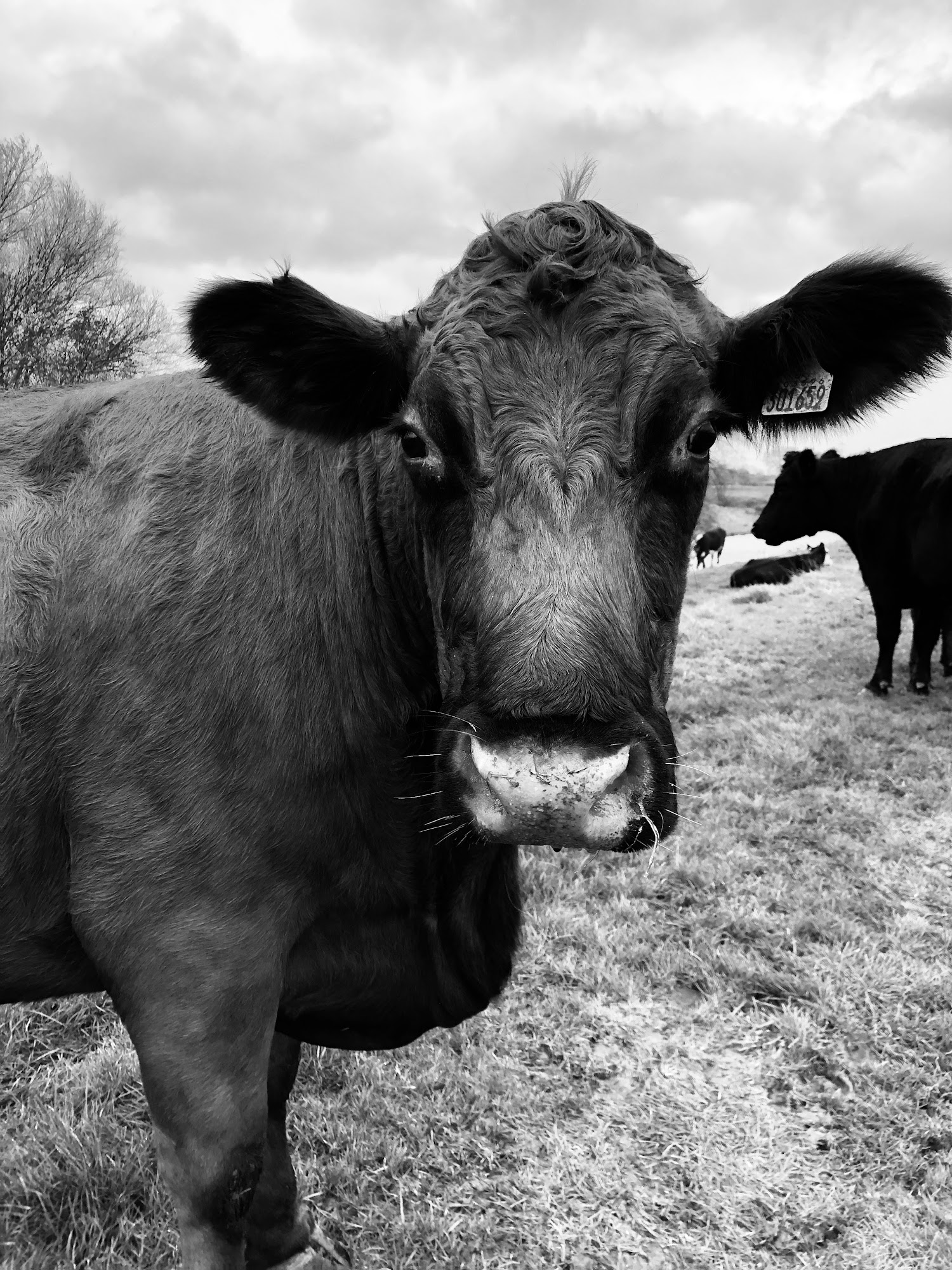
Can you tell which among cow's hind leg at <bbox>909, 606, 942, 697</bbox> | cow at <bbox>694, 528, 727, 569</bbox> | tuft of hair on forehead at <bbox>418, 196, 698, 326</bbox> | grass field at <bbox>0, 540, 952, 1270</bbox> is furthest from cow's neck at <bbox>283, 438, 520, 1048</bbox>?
cow at <bbox>694, 528, 727, 569</bbox>

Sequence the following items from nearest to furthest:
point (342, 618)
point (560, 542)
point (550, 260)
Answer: point (560, 542)
point (550, 260)
point (342, 618)

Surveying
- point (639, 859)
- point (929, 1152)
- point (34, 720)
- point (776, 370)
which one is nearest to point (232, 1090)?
point (34, 720)

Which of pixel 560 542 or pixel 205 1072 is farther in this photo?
pixel 205 1072

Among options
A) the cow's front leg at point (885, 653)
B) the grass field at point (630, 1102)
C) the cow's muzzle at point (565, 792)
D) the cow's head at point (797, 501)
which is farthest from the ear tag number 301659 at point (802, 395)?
the cow's head at point (797, 501)

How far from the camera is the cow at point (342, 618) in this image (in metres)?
1.70

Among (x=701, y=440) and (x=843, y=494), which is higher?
(x=843, y=494)

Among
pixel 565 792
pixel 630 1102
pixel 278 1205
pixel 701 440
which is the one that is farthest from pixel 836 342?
pixel 278 1205

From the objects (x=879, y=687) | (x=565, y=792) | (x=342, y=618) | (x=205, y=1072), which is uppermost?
(x=342, y=618)

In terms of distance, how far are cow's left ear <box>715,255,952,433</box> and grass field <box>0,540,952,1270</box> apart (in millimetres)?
2635

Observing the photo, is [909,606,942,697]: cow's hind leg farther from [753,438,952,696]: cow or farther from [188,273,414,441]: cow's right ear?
[188,273,414,441]: cow's right ear

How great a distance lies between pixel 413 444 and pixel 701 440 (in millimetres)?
696

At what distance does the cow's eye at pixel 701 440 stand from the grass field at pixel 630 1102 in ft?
8.40

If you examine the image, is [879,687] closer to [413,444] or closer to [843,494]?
[843,494]

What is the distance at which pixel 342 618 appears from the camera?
7.07 ft
